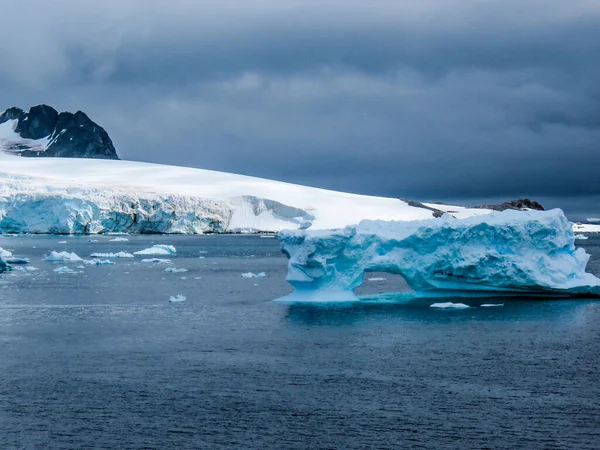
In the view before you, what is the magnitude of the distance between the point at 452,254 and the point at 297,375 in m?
8.63

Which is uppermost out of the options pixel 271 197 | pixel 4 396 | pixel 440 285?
pixel 271 197

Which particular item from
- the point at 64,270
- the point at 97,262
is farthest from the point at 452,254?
the point at 97,262

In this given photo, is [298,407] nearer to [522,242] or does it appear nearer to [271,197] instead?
[522,242]

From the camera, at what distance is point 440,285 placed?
68.4 ft

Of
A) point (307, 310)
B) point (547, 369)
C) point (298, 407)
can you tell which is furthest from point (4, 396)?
point (307, 310)

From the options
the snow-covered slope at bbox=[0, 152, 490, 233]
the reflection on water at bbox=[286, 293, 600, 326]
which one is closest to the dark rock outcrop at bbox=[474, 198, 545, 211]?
the snow-covered slope at bbox=[0, 152, 490, 233]

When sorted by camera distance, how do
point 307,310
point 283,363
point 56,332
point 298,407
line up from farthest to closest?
point 307,310 → point 56,332 → point 283,363 → point 298,407

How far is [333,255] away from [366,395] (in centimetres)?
888

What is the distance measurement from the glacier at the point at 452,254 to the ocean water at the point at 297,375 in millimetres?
773

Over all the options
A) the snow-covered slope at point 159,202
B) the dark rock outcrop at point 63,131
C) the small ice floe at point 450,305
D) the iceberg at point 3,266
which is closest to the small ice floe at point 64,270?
the iceberg at point 3,266

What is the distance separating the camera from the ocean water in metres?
9.34

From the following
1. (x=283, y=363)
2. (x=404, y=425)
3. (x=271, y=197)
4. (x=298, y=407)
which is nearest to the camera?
(x=404, y=425)

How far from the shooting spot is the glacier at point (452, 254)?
64.6ft

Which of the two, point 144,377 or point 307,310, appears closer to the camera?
point 144,377
